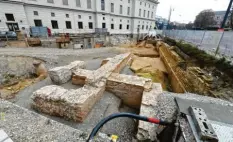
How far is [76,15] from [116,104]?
2351 cm

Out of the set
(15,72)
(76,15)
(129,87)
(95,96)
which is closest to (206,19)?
(76,15)

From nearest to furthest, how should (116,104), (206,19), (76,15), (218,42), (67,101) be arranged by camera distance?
(67,101), (116,104), (218,42), (76,15), (206,19)

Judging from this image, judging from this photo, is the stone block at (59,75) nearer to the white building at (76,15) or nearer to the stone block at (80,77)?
the stone block at (80,77)

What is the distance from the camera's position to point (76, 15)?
22312 mm

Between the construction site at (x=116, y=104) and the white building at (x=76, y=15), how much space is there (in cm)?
1283

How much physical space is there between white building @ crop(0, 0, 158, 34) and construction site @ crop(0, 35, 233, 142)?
42.1 ft

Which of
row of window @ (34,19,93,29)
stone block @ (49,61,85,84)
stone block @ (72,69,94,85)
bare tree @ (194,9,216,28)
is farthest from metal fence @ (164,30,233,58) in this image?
bare tree @ (194,9,216,28)

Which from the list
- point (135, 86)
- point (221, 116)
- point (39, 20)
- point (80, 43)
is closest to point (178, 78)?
point (135, 86)

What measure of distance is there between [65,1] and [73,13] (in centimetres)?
223

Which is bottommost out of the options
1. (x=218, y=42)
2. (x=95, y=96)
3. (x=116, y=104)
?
(x=116, y=104)

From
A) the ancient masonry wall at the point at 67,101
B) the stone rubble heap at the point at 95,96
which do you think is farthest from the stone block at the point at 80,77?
the ancient masonry wall at the point at 67,101

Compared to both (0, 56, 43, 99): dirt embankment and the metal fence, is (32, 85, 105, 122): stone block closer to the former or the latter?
(0, 56, 43, 99): dirt embankment

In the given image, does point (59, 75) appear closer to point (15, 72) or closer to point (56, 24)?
point (15, 72)

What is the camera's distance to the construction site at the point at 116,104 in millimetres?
1205
